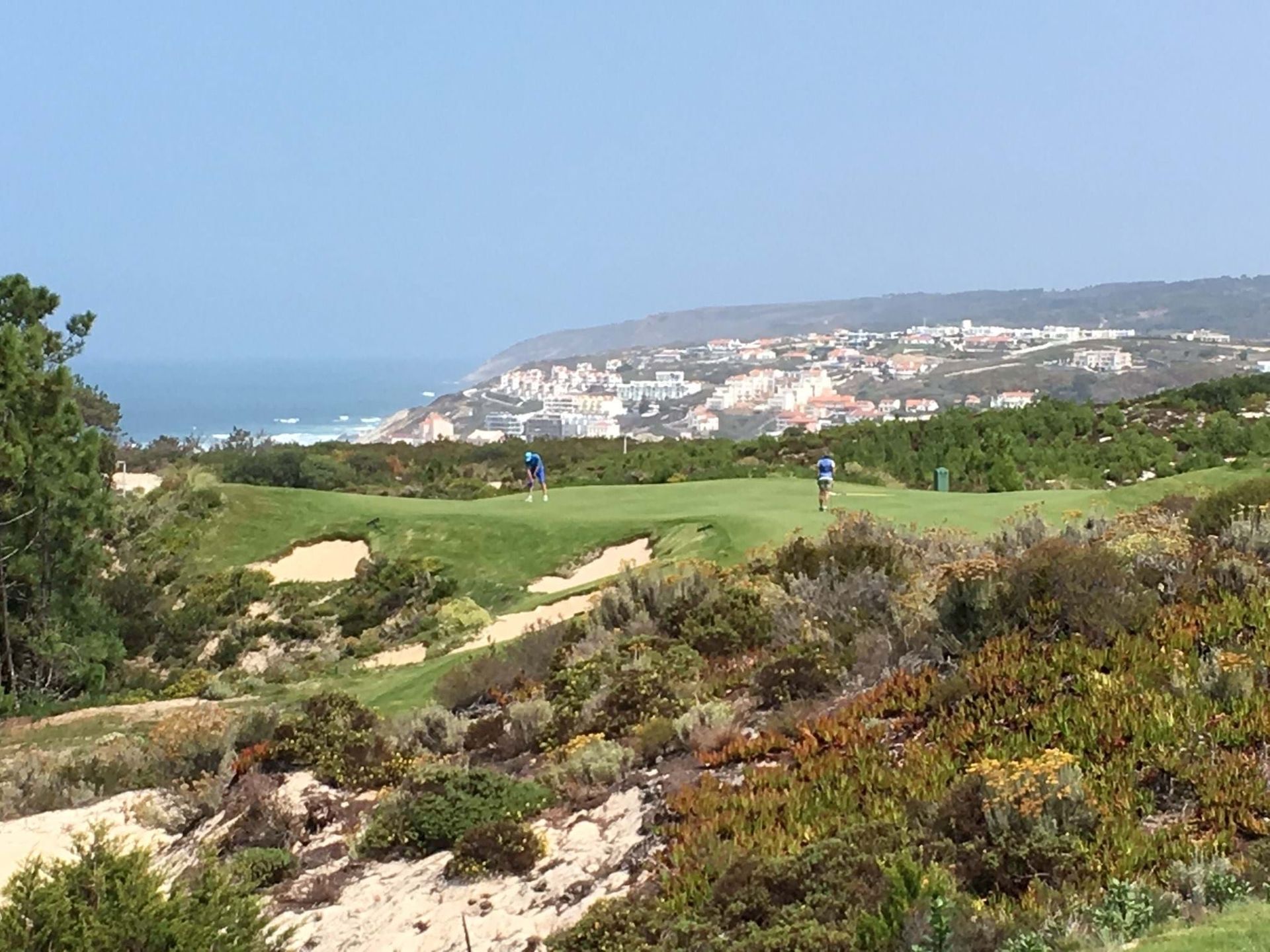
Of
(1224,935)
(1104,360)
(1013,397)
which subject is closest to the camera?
(1224,935)

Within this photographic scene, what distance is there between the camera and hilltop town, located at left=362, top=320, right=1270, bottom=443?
10062 cm

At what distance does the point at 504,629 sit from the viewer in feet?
53.8

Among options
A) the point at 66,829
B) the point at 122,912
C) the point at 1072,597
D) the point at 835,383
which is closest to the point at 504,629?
the point at 66,829

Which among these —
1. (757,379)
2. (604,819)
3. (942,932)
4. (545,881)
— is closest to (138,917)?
(545,881)

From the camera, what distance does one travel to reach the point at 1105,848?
570cm

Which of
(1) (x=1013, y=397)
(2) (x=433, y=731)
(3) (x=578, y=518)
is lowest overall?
(1) (x=1013, y=397)

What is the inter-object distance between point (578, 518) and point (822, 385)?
116 metres

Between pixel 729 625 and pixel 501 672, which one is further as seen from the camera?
pixel 501 672

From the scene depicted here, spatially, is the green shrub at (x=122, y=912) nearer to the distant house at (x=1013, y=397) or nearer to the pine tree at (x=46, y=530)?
the pine tree at (x=46, y=530)

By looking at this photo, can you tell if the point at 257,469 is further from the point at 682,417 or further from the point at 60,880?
the point at 682,417

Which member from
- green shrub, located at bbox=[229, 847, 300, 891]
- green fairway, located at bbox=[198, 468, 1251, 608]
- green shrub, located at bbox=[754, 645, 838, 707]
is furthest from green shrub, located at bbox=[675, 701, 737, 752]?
green fairway, located at bbox=[198, 468, 1251, 608]

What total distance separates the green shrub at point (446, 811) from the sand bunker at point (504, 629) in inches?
272

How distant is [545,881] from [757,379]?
5247 inches

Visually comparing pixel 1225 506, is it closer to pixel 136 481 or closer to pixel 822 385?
pixel 136 481
